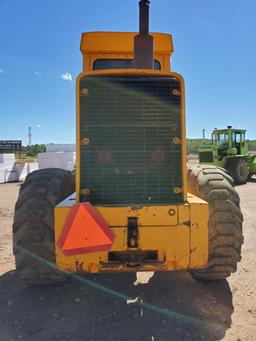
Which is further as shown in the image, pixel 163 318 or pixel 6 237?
pixel 6 237

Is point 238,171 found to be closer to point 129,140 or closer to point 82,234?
point 129,140

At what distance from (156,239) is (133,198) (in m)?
0.49

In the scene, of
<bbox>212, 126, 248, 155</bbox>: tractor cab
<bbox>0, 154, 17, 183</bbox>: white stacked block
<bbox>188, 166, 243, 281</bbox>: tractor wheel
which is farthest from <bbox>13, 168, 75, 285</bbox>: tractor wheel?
<bbox>0, 154, 17, 183</bbox>: white stacked block

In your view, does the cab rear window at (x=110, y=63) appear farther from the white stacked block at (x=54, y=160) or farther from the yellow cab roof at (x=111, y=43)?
the white stacked block at (x=54, y=160)

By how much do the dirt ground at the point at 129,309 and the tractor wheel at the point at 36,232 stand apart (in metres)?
0.34

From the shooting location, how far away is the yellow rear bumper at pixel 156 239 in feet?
9.97

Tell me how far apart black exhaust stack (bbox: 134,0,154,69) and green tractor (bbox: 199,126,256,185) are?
13186 millimetres

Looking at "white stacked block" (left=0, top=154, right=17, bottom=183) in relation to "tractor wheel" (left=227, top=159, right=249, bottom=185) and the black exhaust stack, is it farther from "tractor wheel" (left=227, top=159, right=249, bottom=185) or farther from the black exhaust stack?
the black exhaust stack

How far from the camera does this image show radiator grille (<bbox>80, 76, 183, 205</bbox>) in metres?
3.24

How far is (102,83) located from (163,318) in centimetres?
249

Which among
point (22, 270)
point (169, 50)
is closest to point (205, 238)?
point (22, 270)

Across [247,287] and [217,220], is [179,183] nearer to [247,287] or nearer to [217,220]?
[217,220]

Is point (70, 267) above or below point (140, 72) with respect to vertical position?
below

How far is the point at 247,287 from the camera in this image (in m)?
3.83
